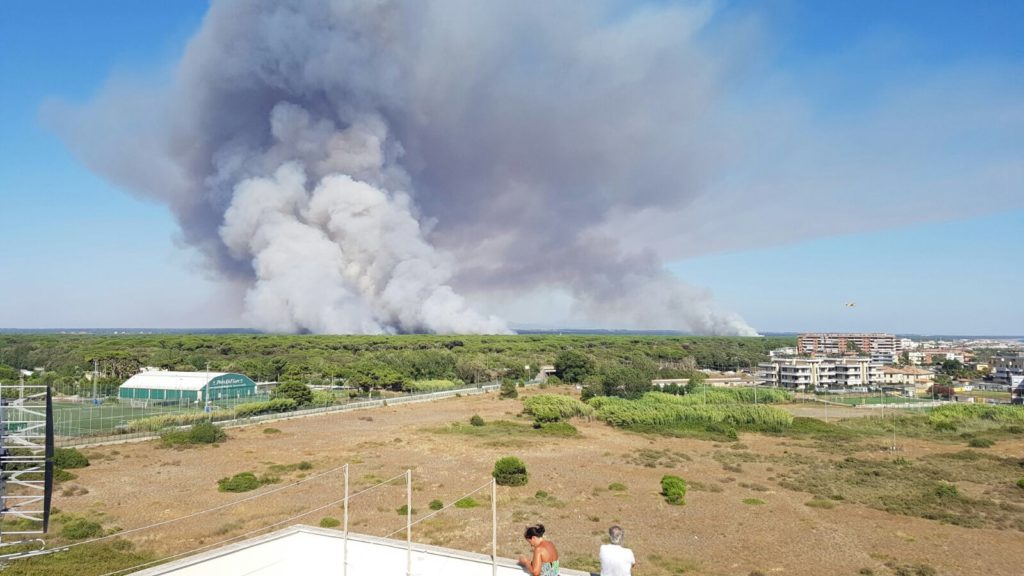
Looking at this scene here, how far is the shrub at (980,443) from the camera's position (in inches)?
1561

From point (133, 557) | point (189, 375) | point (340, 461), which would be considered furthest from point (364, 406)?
point (133, 557)

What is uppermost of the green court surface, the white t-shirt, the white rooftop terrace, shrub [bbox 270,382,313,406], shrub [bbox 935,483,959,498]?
the white t-shirt

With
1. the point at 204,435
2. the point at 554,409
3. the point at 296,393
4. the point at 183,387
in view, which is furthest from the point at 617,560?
the point at 183,387

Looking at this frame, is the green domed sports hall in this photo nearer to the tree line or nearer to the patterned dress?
the tree line

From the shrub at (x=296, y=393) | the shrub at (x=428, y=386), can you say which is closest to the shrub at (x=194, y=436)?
the shrub at (x=296, y=393)

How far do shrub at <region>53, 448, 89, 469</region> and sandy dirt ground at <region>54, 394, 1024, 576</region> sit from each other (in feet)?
2.22

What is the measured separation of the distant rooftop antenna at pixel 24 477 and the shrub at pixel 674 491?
20.6m

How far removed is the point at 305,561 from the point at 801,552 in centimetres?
1516

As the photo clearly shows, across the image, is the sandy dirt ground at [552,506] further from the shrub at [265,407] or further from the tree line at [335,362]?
the tree line at [335,362]

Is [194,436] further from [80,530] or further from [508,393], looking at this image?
[508,393]

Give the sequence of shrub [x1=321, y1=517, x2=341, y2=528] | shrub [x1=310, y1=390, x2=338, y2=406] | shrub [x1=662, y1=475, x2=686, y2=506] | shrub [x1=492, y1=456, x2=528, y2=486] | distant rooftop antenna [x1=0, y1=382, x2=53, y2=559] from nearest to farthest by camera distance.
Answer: distant rooftop antenna [x1=0, y1=382, x2=53, y2=559]
shrub [x1=321, y1=517, x2=341, y2=528]
shrub [x1=662, y1=475, x2=686, y2=506]
shrub [x1=492, y1=456, x2=528, y2=486]
shrub [x1=310, y1=390, x2=338, y2=406]

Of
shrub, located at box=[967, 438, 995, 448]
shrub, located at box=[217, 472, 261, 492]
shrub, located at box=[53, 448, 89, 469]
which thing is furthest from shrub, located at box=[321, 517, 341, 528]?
shrub, located at box=[967, 438, 995, 448]

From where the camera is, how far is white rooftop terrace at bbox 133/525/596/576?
34.1ft

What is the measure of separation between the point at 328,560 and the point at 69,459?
24.3m
